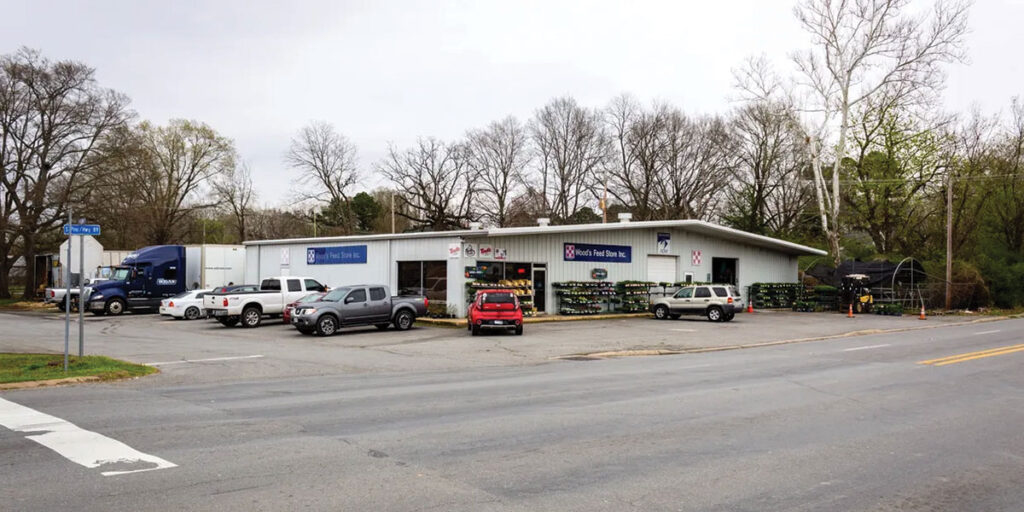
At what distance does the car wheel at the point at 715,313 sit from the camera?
31.3m

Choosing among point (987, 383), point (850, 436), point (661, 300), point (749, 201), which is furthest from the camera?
point (749, 201)

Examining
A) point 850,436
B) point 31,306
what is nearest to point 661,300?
point 850,436

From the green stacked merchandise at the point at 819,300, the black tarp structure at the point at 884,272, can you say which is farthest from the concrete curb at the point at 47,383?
the black tarp structure at the point at 884,272

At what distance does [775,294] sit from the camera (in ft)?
137

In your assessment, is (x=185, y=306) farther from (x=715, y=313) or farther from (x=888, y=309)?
(x=888, y=309)

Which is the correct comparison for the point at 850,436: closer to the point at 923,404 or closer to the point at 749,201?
the point at 923,404

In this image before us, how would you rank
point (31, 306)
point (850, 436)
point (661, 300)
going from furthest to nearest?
point (31, 306) < point (661, 300) < point (850, 436)

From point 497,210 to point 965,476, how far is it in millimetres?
57176

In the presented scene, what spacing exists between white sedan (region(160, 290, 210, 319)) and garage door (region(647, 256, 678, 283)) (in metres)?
21.5

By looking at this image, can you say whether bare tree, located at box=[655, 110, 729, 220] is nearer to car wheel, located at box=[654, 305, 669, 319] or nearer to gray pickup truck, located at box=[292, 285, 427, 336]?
car wheel, located at box=[654, 305, 669, 319]

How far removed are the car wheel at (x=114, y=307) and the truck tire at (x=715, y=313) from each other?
2873cm

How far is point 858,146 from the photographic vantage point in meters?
49.2

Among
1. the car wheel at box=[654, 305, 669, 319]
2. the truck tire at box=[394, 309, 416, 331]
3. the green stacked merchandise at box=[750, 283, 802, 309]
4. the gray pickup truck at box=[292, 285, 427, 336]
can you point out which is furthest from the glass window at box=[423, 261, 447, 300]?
the green stacked merchandise at box=[750, 283, 802, 309]

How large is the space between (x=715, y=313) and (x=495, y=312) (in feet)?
38.6
